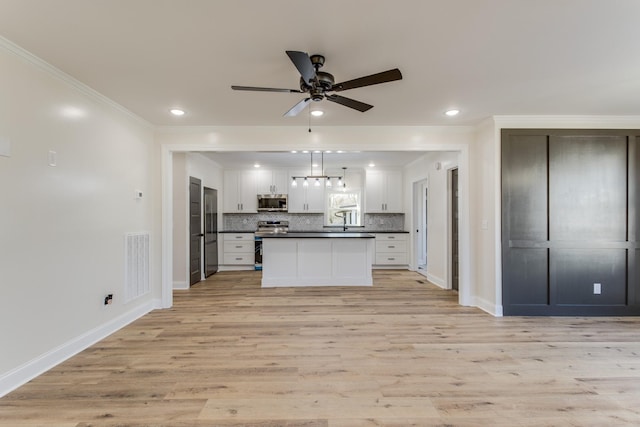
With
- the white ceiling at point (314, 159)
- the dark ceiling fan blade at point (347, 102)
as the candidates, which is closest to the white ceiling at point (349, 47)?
the dark ceiling fan blade at point (347, 102)

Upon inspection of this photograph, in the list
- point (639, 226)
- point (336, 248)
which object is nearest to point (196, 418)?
point (336, 248)

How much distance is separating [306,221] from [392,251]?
2183 mm

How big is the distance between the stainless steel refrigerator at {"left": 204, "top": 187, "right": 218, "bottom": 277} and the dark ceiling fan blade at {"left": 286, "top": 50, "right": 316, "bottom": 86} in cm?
463

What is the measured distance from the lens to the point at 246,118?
3746 millimetres

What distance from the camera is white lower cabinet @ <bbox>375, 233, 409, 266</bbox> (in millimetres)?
6930

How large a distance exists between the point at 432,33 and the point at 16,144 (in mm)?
3059

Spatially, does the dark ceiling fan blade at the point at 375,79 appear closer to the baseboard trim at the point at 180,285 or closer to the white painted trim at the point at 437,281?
the white painted trim at the point at 437,281

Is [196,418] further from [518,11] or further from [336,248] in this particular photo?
[336,248]

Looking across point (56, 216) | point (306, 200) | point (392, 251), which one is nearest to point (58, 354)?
point (56, 216)

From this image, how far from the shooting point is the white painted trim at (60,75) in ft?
7.02

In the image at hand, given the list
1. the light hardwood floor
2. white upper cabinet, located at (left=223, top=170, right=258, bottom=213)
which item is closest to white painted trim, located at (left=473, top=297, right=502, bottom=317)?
the light hardwood floor

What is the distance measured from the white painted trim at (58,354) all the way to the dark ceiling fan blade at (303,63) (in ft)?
9.52

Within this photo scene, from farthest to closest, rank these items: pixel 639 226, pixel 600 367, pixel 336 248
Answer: pixel 336 248 < pixel 639 226 < pixel 600 367

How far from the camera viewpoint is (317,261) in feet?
17.5
